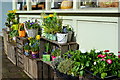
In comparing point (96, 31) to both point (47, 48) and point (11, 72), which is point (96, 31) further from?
point (11, 72)

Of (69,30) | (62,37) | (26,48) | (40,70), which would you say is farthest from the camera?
(26,48)

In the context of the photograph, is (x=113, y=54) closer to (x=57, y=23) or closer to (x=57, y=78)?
(x=57, y=78)

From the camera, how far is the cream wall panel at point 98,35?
2373 mm

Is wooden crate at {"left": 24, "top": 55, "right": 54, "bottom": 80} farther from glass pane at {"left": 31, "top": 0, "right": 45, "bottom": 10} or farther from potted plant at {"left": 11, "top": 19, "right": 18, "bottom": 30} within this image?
potted plant at {"left": 11, "top": 19, "right": 18, "bottom": 30}

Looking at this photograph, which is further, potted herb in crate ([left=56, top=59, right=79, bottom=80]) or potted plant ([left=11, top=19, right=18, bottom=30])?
potted plant ([left=11, top=19, right=18, bottom=30])

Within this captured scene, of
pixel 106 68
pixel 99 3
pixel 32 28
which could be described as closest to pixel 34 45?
pixel 32 28

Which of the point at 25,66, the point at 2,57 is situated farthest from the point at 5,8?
the point at 25,66

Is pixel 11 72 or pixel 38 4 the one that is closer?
pixel 11 72

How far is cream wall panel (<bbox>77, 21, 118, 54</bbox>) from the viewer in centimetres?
237

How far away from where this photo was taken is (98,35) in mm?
2605

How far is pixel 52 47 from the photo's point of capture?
3672 mm

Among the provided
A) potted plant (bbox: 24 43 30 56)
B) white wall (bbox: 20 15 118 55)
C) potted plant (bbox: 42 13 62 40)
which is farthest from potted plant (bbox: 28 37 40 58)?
white wall (bbox: 20 15 118 55)

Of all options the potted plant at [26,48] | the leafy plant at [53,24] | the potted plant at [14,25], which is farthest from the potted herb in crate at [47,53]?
the potted plant at [14,25]

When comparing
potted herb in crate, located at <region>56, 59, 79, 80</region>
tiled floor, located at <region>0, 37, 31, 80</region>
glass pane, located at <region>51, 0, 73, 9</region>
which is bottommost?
tiled floor, located at <region>0, 37, 31, 80</region>
